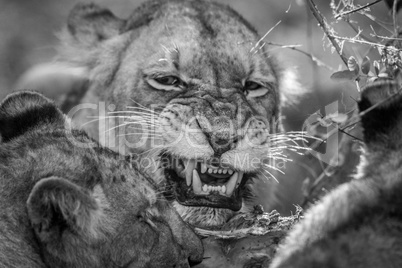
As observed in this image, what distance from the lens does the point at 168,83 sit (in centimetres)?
529

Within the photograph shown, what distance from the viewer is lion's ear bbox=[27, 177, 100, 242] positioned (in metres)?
3.29

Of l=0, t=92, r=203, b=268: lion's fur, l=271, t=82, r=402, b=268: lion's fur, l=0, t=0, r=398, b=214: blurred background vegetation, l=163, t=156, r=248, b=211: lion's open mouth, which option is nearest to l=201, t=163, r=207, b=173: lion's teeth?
l=163, t=156, r=248, b=211: lion's open mouth

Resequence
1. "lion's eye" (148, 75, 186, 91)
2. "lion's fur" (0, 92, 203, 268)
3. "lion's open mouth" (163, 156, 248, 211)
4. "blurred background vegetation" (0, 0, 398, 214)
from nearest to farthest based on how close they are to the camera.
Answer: "lion's fur" (0, 92, 203, 268) < "lion's open mouth" (163, 156, 248, 211) < "lion's eye" (148, 75, 186, 91) < "blurred background vegetation" (0, 0, 398, 214)

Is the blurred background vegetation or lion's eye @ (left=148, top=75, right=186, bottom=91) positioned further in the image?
the blurred background vegetation

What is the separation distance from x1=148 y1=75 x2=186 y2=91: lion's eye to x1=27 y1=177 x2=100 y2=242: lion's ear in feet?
6.09

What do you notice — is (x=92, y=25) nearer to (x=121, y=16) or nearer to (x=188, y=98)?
Result: (x=188, y=98)

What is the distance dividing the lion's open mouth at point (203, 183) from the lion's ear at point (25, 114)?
97 centimetres

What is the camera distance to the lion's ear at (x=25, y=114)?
4.11m

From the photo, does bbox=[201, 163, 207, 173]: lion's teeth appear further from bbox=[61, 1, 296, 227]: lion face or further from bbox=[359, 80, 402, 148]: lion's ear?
bbox=[359, 80, 402, 148]: lion's ear

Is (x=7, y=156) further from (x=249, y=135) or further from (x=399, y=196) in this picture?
(x=399, y=196)

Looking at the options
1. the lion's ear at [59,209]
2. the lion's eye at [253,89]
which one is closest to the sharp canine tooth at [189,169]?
the lion's eye at [253,89]

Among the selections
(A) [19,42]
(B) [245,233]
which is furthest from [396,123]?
(A) [19,42]

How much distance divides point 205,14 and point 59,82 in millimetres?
2610

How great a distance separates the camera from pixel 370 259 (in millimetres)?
2576
